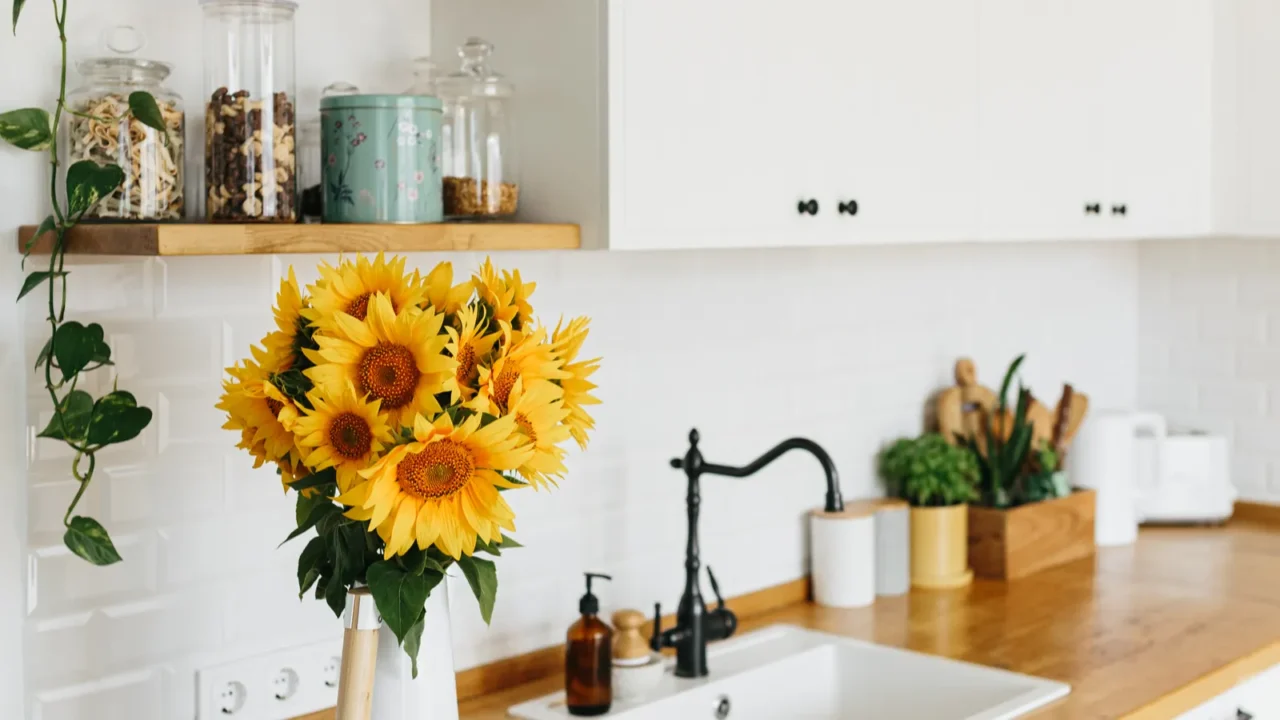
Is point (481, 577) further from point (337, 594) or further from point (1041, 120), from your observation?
point (1041, 120)

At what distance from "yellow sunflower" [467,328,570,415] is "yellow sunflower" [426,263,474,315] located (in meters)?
0.06

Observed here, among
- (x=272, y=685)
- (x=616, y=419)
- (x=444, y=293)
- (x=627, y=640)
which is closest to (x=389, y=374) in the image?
(x=444, y=293)

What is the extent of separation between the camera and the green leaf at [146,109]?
5.50ft

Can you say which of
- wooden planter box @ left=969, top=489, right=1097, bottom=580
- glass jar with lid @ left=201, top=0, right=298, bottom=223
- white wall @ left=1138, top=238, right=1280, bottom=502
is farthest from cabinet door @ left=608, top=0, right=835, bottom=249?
white wall @ left=1138, top=238, right=1280, bottom=502

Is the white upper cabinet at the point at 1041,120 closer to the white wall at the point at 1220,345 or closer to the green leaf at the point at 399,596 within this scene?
the white wall at the point at 1220,345

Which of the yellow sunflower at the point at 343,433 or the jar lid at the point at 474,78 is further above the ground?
the jar lid at the point at 474,78

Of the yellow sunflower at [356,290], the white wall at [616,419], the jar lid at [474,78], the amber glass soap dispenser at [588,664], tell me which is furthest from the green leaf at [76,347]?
the amber glass soap dispenser at [588,664]

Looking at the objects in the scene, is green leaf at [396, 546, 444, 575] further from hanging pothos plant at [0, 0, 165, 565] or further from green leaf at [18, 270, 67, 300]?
green leaf at [18, 270, 67, 300]

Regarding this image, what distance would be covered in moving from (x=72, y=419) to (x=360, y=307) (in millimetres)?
433

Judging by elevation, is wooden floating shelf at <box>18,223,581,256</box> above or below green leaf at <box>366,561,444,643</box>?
above

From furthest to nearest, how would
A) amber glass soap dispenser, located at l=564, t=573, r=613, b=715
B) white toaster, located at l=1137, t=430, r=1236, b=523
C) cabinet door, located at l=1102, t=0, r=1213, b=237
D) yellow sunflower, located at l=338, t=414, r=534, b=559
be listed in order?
white toaster, located at l=1137, t=430, r=1236, b=523 < cabinet door, located at l=1102, t=0, r=1213, b=237 < amber glass soap dispenser, located at l=564, t=573, r=613, b=715 < yellow sunflower, located at l=338, t=414, r=534, b=559

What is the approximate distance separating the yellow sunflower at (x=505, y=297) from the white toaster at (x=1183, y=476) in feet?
7.46

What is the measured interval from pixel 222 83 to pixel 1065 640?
5.51 feet

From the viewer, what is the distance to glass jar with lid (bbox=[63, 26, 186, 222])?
5.67 ft
